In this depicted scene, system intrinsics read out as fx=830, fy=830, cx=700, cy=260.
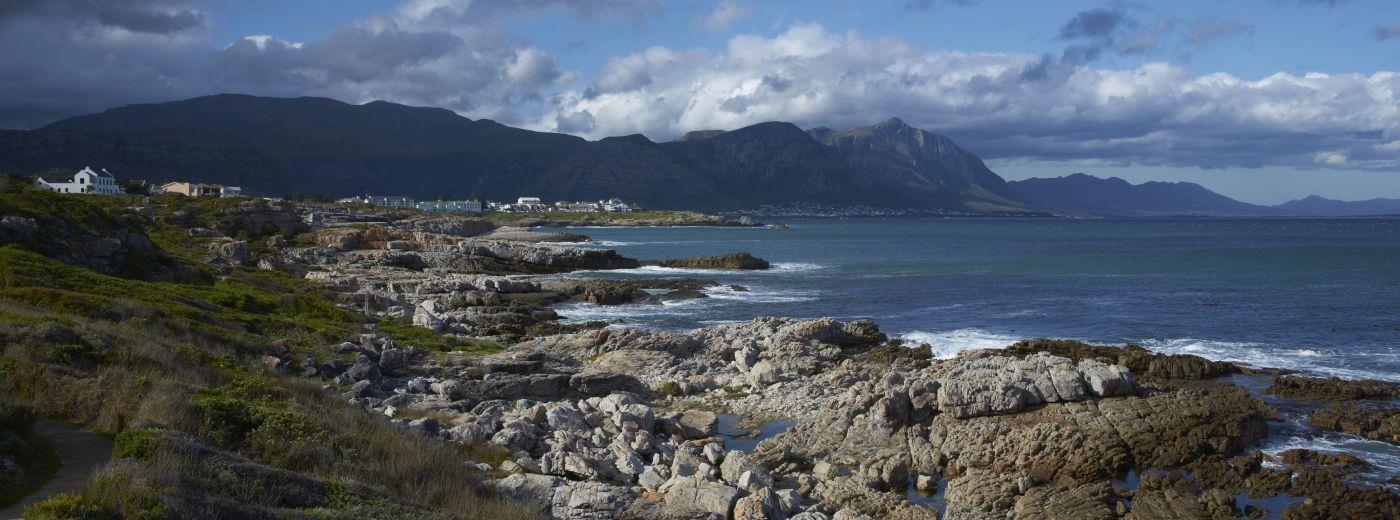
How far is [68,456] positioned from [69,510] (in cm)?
332

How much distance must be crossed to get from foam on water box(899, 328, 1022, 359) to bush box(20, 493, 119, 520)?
2854cm

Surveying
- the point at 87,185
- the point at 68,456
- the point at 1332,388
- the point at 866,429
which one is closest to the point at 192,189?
the point at 87,185

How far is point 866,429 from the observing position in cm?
1991

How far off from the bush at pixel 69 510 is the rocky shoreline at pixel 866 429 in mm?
6153

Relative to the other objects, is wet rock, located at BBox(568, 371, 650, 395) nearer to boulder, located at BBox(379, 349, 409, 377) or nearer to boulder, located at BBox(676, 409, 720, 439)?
boulder, located at BBox(676, 409, 720, 439)

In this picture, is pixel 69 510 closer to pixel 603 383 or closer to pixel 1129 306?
pixel 603 383

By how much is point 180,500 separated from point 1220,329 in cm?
4238

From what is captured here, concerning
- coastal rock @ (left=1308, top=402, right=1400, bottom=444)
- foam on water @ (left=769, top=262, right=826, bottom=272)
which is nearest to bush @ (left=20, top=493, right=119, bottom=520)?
coastal rock @ (left=1308, top=402, right=1400, bottom=444)

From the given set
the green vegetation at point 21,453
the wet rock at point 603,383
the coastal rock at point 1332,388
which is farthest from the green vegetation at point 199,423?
the coastal rock at point 1332,388

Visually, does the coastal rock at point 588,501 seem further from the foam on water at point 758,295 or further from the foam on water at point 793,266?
the foam on water at point 793,266

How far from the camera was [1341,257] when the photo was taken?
88.1 meters

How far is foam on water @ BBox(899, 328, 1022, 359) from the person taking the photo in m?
33.8

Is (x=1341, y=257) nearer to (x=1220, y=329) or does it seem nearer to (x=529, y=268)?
(x=1220, y=329)

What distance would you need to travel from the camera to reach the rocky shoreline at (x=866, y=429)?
15656 mm
